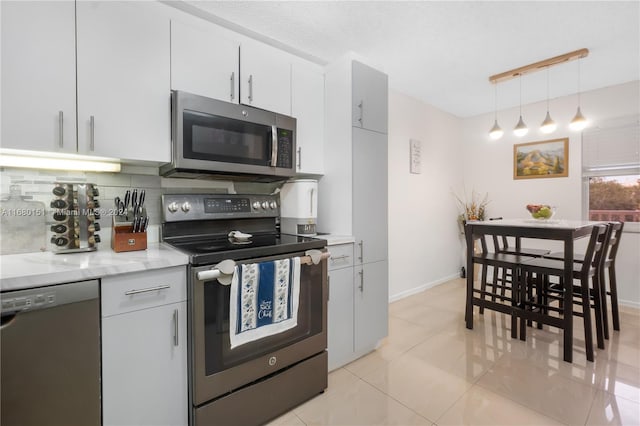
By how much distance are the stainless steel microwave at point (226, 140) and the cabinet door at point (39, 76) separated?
0.45 metres

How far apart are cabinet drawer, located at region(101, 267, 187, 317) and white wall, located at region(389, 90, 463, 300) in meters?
2.57

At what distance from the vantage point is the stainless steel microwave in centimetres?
159

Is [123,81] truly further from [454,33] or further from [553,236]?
[553,236]

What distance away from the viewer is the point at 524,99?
3.74 meters

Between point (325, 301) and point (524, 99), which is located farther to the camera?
point (524, 99)

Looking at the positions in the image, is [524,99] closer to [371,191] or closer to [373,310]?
[371,191]

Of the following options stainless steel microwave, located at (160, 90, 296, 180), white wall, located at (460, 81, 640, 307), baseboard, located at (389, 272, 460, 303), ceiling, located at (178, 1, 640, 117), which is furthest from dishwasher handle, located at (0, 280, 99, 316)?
white wall, located at (460, 81, 640, 307)

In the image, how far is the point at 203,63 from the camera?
1.73 m

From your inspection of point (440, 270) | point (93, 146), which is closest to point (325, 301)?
point (93, 146)

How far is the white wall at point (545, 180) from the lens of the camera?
10.6ft

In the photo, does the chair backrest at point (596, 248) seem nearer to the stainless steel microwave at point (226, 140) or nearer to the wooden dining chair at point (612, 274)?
the wooden dining chair at point (612, 274)

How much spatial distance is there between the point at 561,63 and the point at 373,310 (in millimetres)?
2869

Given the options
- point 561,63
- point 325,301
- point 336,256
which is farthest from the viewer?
point 561,63

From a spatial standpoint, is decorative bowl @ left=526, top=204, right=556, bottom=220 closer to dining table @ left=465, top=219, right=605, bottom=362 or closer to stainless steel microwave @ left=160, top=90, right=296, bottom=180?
dining table @ left=465, top=219, right=605, bottom=362
